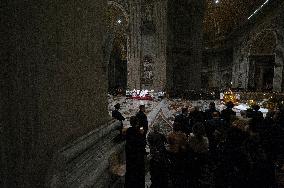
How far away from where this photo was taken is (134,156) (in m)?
4.70

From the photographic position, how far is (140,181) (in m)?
4.92

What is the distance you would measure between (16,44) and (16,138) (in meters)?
0.75

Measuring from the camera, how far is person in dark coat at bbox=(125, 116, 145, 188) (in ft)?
15.2

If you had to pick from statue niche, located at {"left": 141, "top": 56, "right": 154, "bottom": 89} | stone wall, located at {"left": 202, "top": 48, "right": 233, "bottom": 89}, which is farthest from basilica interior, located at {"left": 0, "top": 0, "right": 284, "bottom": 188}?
stone wall, located at {"left": 202, "top": 48, "right": 233, "bottom": 89}

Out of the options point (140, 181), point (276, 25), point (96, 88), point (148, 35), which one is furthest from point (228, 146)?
point (148, 35)

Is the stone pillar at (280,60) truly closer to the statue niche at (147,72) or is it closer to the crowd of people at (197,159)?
the statue niche at (147,72)

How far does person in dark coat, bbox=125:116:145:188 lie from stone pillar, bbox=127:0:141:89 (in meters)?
25.6

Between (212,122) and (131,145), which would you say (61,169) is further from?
(212,122)

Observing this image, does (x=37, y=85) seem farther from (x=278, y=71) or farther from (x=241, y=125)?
(x=278, y=71)

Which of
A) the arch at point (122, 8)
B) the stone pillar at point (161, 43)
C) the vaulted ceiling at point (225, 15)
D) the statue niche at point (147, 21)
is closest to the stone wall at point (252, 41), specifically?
the vaulted ceiling at point (225, 15)

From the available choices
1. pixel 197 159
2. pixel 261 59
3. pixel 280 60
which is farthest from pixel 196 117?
pixel 261 59

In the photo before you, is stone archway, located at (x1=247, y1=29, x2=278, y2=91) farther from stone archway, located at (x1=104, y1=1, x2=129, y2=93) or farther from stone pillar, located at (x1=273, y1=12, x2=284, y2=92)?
stone archway, located at (x1=104, y1=1, x2=129, y2=93)

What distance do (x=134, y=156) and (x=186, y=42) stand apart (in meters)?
28.0

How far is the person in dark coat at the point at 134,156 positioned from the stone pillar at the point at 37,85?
1.90 metres
